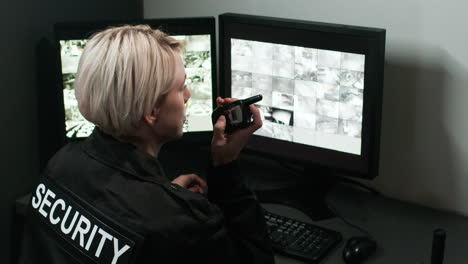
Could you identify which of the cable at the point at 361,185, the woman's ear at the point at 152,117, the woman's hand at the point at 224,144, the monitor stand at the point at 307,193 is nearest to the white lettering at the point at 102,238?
the woman's ear at the point at 152,117

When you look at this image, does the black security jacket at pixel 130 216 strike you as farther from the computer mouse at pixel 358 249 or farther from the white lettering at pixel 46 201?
the computer mouse at pixel 358 249

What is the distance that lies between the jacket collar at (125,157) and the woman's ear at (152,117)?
0.19ft

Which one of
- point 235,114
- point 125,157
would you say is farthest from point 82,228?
point 235,114

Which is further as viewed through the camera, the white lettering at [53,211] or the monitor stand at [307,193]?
the monitor stand at [307,193]

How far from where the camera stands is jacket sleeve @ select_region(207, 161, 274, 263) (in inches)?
52.5

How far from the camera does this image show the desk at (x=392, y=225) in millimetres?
1603

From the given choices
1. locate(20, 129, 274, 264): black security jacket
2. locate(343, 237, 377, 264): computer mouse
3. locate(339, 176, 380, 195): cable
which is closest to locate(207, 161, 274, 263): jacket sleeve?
locate(20, 129, 274, 264): black security jacket

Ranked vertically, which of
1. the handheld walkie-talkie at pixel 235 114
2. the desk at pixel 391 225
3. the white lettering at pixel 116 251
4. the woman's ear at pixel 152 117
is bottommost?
the desk at pixel 391 225

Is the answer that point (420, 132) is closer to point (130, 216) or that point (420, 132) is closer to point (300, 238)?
point (300, 238)

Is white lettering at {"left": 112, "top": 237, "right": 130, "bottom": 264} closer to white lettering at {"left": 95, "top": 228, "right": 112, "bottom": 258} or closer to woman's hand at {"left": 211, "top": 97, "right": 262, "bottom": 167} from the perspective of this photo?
white lettering at {"left": 95, "top": 228, "right": 112, "bottom": 258}

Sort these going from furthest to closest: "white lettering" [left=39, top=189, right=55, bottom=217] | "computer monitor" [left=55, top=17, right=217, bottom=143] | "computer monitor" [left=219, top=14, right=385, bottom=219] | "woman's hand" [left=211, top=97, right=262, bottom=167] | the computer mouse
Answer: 1. "computer monitor" [left=55, top=17, right=217, bottom=143]
2. "computer monitor" [left=219, top=14, right=385, bottom=219]
3. the computer mouse
4. "woman's hand" [left=211, top=97, right=262, bottom=167]
5. "white lettering" [left=39, top=189, right=55, bottom=217]

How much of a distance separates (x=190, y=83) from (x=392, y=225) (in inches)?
28.7

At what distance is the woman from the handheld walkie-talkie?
0.17 meters

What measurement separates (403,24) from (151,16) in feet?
3.12
